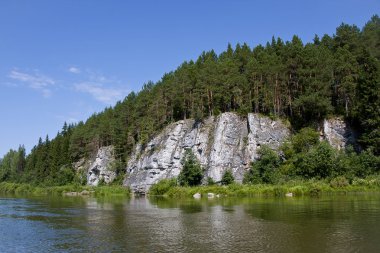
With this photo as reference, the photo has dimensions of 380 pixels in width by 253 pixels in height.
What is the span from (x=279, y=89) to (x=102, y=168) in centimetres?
6684

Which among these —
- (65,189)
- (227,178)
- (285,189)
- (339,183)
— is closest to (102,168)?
(65,189)

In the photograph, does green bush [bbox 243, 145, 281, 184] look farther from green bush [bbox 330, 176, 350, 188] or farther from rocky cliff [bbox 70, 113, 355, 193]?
green bush [bbox 330, 176, 350, 188]

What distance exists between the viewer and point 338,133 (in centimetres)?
8819

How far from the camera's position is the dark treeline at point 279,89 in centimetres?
8769

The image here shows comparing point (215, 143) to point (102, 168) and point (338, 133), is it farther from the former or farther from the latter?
point (102, 168)

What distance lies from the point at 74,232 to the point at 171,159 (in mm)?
68036

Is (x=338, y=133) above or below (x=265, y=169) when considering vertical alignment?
above

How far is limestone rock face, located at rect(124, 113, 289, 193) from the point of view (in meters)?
92.5

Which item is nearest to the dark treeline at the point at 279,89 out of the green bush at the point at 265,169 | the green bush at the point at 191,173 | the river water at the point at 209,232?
the green bush at the point at 265,169

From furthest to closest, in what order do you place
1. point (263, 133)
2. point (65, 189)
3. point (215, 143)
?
point (65, 189), point (215, 143), point (263, 133)

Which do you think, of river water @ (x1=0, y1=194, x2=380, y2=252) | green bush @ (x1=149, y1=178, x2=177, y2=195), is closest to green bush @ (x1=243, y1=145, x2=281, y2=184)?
green bush @ (x1=149, y1=178, x2=177, y2=195)

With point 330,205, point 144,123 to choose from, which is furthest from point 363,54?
point 144,123

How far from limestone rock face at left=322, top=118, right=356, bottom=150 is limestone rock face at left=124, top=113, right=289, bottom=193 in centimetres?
963

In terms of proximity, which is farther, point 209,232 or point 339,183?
point 339,183
